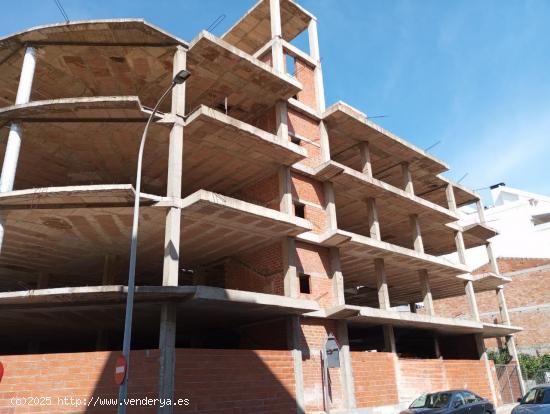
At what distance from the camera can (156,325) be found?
62.3 feet

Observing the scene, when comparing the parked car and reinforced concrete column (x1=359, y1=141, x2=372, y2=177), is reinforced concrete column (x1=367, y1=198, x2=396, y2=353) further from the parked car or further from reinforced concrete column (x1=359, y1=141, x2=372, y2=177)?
the parked car

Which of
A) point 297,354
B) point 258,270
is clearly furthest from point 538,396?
point 258,270

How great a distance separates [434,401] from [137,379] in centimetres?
1008

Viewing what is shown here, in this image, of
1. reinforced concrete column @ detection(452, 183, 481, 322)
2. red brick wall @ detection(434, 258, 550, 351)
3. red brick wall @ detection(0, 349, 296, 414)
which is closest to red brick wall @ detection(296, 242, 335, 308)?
red brick wall @ detection(0, 349, 296, 414)

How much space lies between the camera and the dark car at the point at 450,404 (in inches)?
587

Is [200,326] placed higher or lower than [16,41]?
lower

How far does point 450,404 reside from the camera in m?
15.1

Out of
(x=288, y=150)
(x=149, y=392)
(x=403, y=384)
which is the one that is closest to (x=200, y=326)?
(x=149, y=392)

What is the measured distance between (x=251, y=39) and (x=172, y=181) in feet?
45.4

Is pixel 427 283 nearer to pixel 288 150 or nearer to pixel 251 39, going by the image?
pixel 288 150

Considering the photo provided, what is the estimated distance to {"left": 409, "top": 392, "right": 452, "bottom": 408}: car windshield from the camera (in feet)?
50.2

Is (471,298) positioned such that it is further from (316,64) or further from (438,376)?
(316,64)

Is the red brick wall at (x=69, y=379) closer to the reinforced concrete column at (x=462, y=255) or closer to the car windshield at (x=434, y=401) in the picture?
the car windshield at (x=434, y=401)

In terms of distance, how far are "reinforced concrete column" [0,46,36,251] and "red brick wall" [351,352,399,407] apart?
14.8 m
